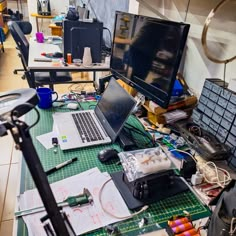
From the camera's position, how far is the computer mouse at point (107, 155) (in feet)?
3.30

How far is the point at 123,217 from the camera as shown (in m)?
0.76

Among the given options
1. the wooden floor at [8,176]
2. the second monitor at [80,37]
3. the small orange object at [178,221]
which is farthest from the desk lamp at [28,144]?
the second monitor at [80,37]

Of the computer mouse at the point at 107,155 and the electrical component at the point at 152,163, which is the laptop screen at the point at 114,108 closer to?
the computer mouse at the point at 107,155

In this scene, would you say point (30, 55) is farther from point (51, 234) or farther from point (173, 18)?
point (51, 234)

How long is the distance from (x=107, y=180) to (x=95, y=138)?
0.93 feet

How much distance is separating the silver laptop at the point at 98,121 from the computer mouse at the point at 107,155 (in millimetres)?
94

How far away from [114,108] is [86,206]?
536 millimetres

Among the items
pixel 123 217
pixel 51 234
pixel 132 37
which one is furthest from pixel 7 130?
pixel 132 37

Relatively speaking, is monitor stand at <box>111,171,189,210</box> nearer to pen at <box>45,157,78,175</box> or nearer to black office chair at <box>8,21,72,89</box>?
pen at <box>45,157,78,175</box>

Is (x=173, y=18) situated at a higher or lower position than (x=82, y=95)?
higher

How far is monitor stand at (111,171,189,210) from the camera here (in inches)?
31.7

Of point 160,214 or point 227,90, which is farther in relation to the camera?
point 227,90

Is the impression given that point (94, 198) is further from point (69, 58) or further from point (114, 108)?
point (69, 58)

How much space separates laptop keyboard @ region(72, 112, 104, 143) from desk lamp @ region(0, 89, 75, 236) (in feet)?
2.15
